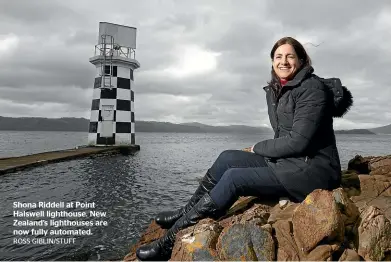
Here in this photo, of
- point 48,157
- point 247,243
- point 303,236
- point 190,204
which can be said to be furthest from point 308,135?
point 48,157

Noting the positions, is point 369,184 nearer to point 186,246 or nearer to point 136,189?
point 186,246

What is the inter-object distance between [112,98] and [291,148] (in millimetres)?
18303

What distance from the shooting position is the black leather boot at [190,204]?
3887mm

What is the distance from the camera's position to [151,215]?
20.8 feet

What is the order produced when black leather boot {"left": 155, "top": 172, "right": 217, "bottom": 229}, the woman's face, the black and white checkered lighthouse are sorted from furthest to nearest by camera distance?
the black and white checkered lighthouse → black leather boot {"left": 155, "top": 172, "right": 217, "bottom": 229} → the woman's face

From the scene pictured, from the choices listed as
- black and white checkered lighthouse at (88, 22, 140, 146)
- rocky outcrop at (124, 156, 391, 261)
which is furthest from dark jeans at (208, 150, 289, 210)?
black and white checkered lighthouse at (88, 22, 140, 146)

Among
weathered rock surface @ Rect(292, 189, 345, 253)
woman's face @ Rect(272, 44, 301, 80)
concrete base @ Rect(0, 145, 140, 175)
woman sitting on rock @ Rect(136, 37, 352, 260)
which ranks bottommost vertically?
concrete base @ Rect(0, 145, 140, 175)

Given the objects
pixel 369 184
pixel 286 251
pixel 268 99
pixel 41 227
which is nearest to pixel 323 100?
pixel 268 99

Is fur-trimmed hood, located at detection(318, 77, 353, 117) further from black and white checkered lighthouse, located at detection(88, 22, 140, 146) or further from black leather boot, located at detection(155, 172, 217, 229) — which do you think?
black and white checkered lighthouse, located at detection(88, 22, 140, 146)

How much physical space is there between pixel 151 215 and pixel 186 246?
11.6ft

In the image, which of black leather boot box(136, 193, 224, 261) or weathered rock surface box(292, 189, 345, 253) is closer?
weathered rock surface box(292, 189, 345, 253)

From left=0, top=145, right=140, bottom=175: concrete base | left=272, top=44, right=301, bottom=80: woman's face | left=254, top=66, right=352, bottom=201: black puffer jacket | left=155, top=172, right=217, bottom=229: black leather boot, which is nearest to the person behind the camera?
left=254, top=66, right=352, bottom=201: black puffer jacket

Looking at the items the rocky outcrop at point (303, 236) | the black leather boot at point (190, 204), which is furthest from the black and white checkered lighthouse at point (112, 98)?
the rocky outcrop at point (303, 236)

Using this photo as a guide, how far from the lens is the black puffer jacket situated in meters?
3.12
